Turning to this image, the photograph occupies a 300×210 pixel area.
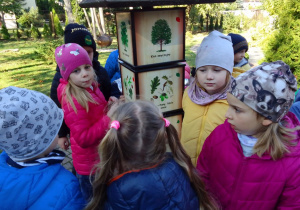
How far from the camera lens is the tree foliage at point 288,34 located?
4.91 metres

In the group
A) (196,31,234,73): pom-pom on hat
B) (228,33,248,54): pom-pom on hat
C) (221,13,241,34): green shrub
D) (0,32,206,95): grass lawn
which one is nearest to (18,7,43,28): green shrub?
(0,32,206,95): grass lawn

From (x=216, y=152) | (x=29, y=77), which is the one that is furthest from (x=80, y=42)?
(x=29, y=77)

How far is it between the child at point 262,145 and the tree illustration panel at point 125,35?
3.19ft

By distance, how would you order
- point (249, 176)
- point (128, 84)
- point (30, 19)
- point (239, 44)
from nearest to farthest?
1. point (249, 176)
2. point (128, 84)
3. point (239, 44)
4. point (30, 19)

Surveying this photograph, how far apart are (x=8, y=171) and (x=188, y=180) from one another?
92 cm

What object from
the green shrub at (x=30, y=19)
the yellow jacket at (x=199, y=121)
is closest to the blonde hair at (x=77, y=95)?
the yellow jacket at (x=199, y=121)

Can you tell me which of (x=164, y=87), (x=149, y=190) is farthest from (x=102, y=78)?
(x=149, y=190)

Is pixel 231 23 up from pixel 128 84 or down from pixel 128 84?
down

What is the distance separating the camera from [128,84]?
2156 mm

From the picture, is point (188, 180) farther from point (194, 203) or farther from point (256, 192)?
point (256, 192)

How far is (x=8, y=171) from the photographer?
3.79 ft

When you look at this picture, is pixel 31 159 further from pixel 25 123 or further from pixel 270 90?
pixel 270 90

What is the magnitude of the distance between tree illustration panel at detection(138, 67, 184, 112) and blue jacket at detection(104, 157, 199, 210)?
101 centimetres

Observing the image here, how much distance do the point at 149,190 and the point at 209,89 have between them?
957 mm
